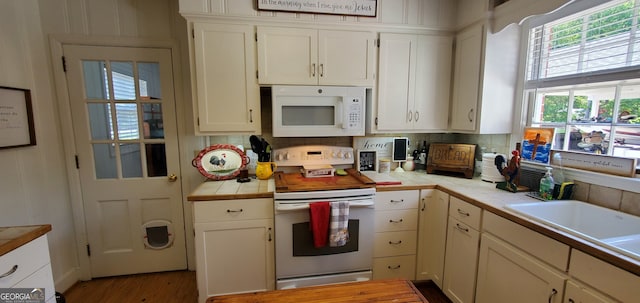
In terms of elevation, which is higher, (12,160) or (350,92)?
(350,92)

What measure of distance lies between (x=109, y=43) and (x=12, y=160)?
1033mm

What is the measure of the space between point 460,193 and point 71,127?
3.01 meters

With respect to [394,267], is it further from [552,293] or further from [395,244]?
[552,293]

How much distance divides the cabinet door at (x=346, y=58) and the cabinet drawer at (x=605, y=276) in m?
1.60

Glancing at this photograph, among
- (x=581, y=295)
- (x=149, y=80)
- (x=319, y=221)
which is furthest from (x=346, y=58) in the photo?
(x=581, y=295)

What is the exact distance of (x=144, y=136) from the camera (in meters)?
2.20

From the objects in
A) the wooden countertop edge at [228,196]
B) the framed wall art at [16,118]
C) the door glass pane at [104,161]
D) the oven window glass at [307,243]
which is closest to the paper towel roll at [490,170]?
the oven window glass at [307,243]

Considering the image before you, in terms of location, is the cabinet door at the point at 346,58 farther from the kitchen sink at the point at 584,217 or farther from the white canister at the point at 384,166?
the kitchen sink at the point at 584,217

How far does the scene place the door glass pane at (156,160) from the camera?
2.22m

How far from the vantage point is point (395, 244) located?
2.03m

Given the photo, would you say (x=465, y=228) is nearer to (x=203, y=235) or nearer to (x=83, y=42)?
(x=203, y=235)

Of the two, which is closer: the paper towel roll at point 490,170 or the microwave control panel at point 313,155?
the paper towel roll at point 490,170

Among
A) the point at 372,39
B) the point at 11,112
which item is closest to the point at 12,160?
the point at 11,112

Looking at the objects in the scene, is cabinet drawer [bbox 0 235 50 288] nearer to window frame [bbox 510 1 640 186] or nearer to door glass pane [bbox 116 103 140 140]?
door glass pane [bbox 116 103 140 140]
